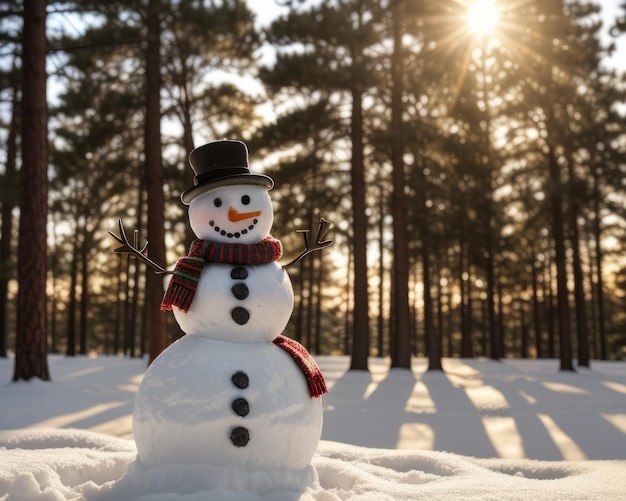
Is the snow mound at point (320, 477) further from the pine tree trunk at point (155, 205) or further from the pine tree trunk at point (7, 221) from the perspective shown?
the pine tree trunk at point (7, 221)

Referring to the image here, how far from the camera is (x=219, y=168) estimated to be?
4.43 metres

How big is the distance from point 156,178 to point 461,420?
709 centimetres

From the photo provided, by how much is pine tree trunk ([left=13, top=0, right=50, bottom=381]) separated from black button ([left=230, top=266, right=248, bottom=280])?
24.3 feet

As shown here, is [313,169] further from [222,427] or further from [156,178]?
[222,427]

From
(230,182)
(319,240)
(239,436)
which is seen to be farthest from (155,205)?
(239,436)

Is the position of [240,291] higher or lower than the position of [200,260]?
lower

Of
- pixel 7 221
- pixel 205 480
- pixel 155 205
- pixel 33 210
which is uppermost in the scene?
pixel 7 221

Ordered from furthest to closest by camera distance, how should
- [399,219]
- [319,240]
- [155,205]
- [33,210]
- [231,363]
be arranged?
1. [399,219]
2. [155,205]
3. [33,210]
4. [319,240]
5. [231,363]

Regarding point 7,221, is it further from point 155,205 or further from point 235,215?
point 235,215

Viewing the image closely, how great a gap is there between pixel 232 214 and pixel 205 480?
1724 mm

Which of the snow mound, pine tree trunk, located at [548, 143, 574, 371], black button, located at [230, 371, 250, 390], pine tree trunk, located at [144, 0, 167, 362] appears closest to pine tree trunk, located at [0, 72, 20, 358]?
pine tree trunk, located at [144, 0, 167, 362]

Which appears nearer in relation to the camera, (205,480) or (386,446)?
(205,480)

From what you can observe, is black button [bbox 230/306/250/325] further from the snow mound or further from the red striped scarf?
the snow mound

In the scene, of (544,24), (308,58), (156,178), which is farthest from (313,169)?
(544,24)
